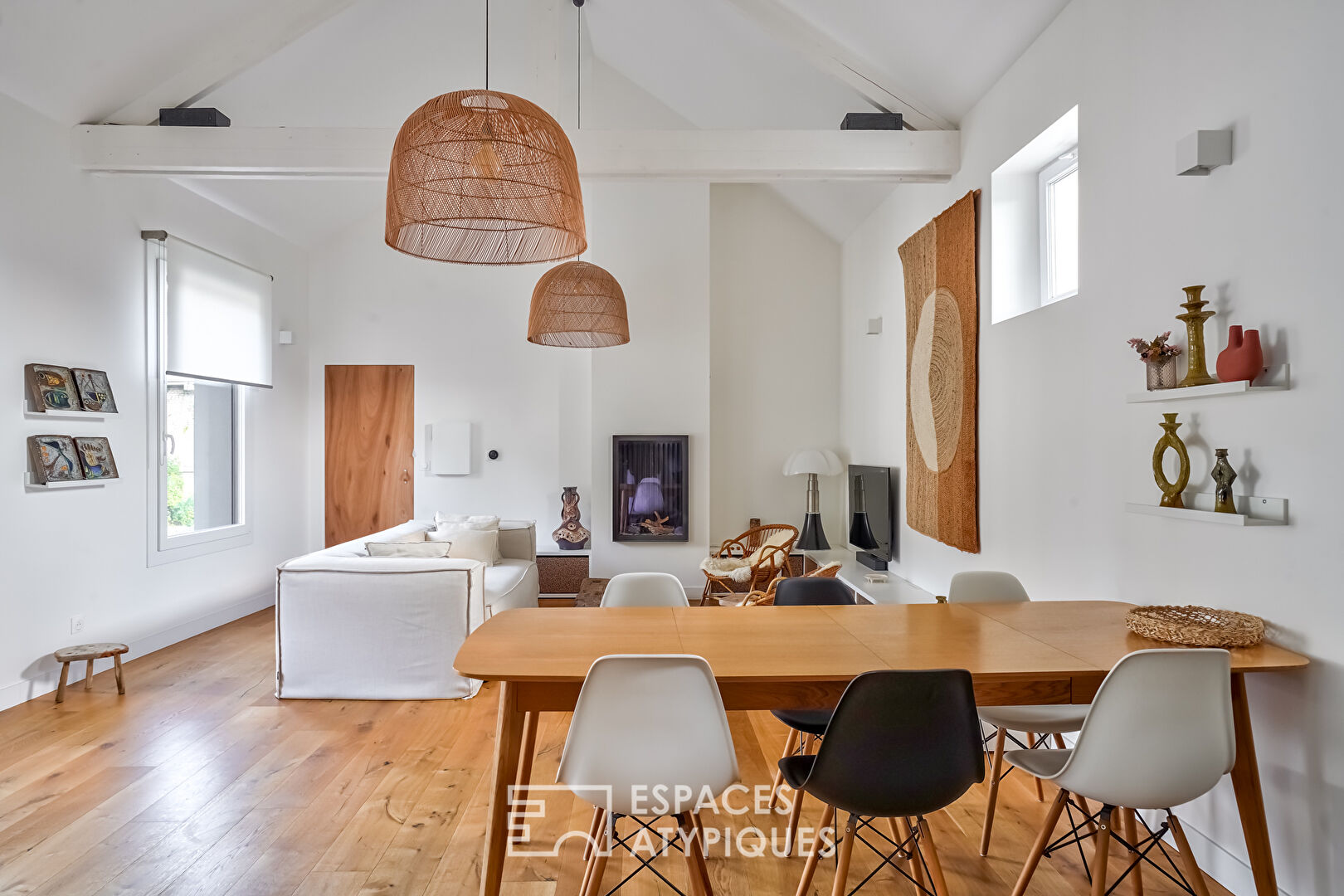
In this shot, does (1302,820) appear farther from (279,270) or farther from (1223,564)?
(279,270)

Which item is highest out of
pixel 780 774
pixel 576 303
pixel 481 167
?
pixel 576 303

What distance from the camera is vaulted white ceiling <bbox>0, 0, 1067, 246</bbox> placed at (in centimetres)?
360

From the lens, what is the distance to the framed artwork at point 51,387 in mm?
3824

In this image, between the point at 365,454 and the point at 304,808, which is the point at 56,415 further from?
the point at 365,454

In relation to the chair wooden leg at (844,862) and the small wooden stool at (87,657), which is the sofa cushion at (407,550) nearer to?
the small wooden stool at (87,657)

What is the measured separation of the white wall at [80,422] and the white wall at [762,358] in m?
3.89

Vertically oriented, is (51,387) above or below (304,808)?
above

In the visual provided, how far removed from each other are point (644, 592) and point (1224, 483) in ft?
6.23

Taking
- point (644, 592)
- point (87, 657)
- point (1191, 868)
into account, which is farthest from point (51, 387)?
point (1191, 868)

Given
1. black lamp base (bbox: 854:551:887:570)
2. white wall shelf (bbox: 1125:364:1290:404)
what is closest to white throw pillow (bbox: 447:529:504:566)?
black lamp base (bbox: 854:551:887:570)

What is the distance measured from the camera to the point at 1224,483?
7.01 feet

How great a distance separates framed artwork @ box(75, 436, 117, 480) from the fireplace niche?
3.36m

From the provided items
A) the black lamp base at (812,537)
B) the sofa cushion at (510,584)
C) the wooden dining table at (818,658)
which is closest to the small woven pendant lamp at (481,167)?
the wooden dining table at (818,658)

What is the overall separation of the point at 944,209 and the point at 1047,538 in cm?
203
